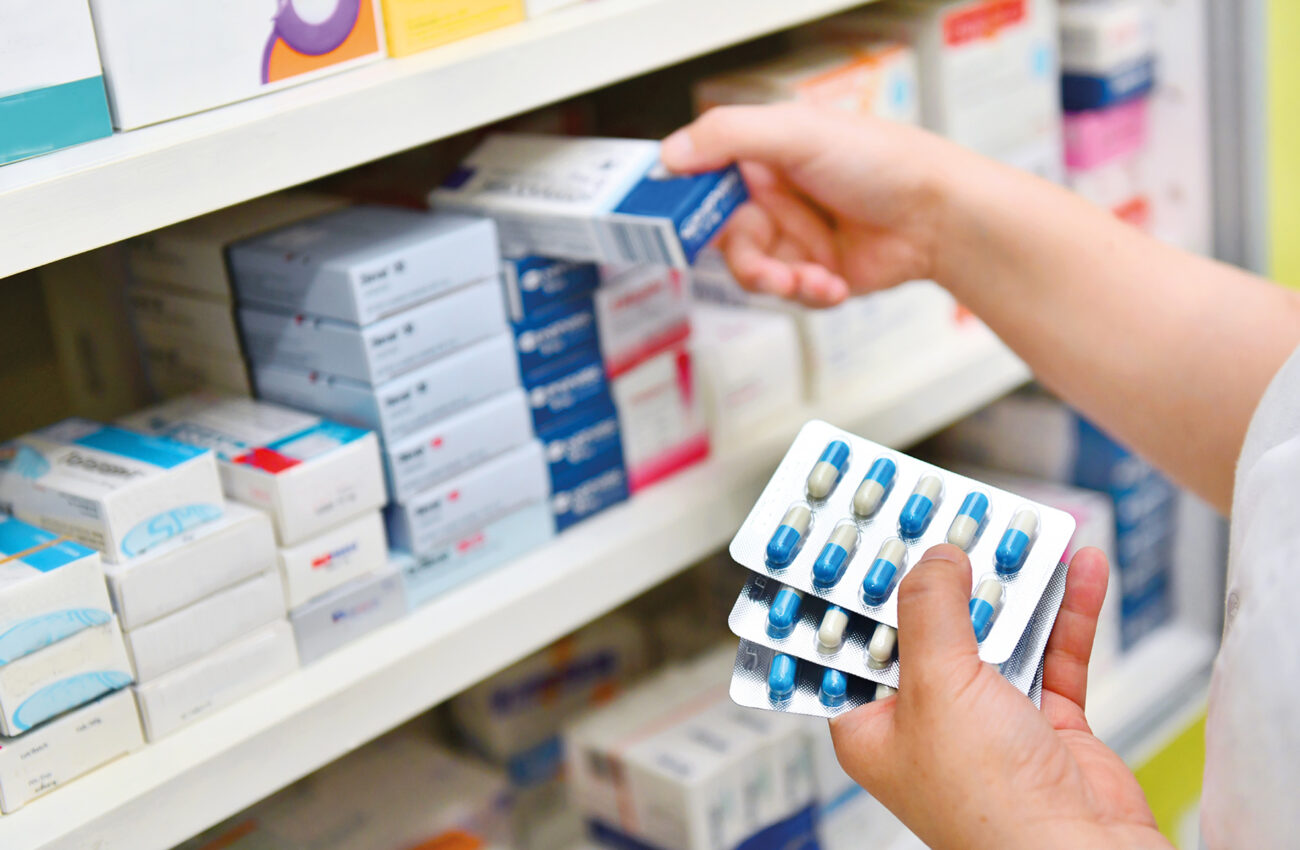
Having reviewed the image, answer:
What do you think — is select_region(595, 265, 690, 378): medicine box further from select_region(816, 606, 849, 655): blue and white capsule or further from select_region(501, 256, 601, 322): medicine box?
select_region(816, 606, 849, 655): blue and white capsule

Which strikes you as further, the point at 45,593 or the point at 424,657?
the point at 424,657

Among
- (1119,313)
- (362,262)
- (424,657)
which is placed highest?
(362,262)

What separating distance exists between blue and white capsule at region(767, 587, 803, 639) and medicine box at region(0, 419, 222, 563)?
0.30 meters

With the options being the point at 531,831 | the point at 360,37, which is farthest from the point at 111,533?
the point at 531,831

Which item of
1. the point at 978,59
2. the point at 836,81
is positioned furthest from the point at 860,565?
the point at 978,59

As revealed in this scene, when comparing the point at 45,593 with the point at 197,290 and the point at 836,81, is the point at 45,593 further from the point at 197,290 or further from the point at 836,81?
the point at 836,81

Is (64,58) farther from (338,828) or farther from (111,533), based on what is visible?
(338,828)

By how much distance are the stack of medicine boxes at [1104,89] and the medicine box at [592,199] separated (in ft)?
1.71

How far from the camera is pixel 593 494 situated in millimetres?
884

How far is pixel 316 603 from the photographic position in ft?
2.43

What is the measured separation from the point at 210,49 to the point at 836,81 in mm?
497

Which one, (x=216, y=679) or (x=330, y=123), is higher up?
(x=330, y=123)

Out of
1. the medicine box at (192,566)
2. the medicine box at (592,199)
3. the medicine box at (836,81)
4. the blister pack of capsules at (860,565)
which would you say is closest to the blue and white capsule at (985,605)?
the blister pack of capsules at (860,565)

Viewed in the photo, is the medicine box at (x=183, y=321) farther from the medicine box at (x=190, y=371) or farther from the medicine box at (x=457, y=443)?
the medicine box at (x=457, y=443)
